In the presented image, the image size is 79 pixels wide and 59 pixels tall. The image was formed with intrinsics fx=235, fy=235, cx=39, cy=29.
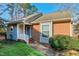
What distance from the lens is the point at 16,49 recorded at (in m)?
3.00

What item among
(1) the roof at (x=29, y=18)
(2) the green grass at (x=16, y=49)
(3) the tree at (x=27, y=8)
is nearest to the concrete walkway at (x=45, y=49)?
(2) the green grass at (x=16, y=49)

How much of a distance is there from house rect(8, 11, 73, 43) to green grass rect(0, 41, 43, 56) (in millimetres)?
85

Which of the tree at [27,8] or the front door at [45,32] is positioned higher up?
the tree at [27,8]

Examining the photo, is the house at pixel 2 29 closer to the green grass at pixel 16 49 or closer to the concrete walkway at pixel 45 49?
the green grass at pixel 16 49

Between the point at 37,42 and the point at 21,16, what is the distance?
40 centimetres

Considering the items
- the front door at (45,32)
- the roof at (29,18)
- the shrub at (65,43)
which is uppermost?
the roof at (29,18)

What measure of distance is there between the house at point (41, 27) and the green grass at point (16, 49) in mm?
85

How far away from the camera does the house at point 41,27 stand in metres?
2.98

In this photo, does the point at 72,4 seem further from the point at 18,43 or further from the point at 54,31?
the point at 18,43

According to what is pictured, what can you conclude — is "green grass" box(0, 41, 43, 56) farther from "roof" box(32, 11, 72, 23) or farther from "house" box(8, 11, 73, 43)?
"roof" box(32, 11, 72, 23)

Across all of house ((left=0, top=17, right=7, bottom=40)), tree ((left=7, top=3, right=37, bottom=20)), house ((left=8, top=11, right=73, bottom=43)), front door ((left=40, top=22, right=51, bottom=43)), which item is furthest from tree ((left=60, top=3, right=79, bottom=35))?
house ((left=0, top=17, right=7, bottom=40))

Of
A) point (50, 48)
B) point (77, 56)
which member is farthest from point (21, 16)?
point (77, 56)

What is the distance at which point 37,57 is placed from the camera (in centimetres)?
297

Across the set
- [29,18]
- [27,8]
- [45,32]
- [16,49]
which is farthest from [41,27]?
[16,49]
